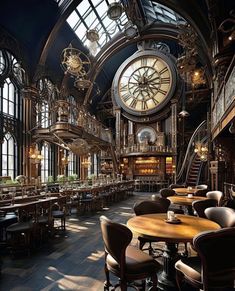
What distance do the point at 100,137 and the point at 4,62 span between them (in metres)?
6.61

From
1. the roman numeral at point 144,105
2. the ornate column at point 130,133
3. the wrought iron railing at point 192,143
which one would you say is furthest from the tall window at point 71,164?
the wrought iron railing at point 192,143

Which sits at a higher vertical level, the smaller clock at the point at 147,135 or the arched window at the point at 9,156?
the smaller clock at the point at 147,135

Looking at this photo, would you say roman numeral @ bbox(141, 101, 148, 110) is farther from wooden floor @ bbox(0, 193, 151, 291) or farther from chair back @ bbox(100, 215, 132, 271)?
chair back @ bbox(100, 215, 132, 271)

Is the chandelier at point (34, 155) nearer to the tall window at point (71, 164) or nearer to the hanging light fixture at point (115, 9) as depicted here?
the tall window at point (71, 164)

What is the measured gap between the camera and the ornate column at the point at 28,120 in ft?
40.7

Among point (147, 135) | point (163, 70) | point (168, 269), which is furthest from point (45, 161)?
point (168, 269)

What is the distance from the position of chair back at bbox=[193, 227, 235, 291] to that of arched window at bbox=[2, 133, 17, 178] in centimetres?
1093

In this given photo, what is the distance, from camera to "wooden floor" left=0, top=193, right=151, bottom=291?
326 cm

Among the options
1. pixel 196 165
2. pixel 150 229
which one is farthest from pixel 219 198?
pixel 196 165

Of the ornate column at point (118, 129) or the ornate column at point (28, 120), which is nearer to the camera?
the ornate column at point (28, 120)

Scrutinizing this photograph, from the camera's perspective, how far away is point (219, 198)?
5527 mm

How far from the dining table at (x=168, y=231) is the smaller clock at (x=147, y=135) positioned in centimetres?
1663

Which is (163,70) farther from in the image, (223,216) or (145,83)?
(223,216)

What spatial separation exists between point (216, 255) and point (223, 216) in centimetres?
137
